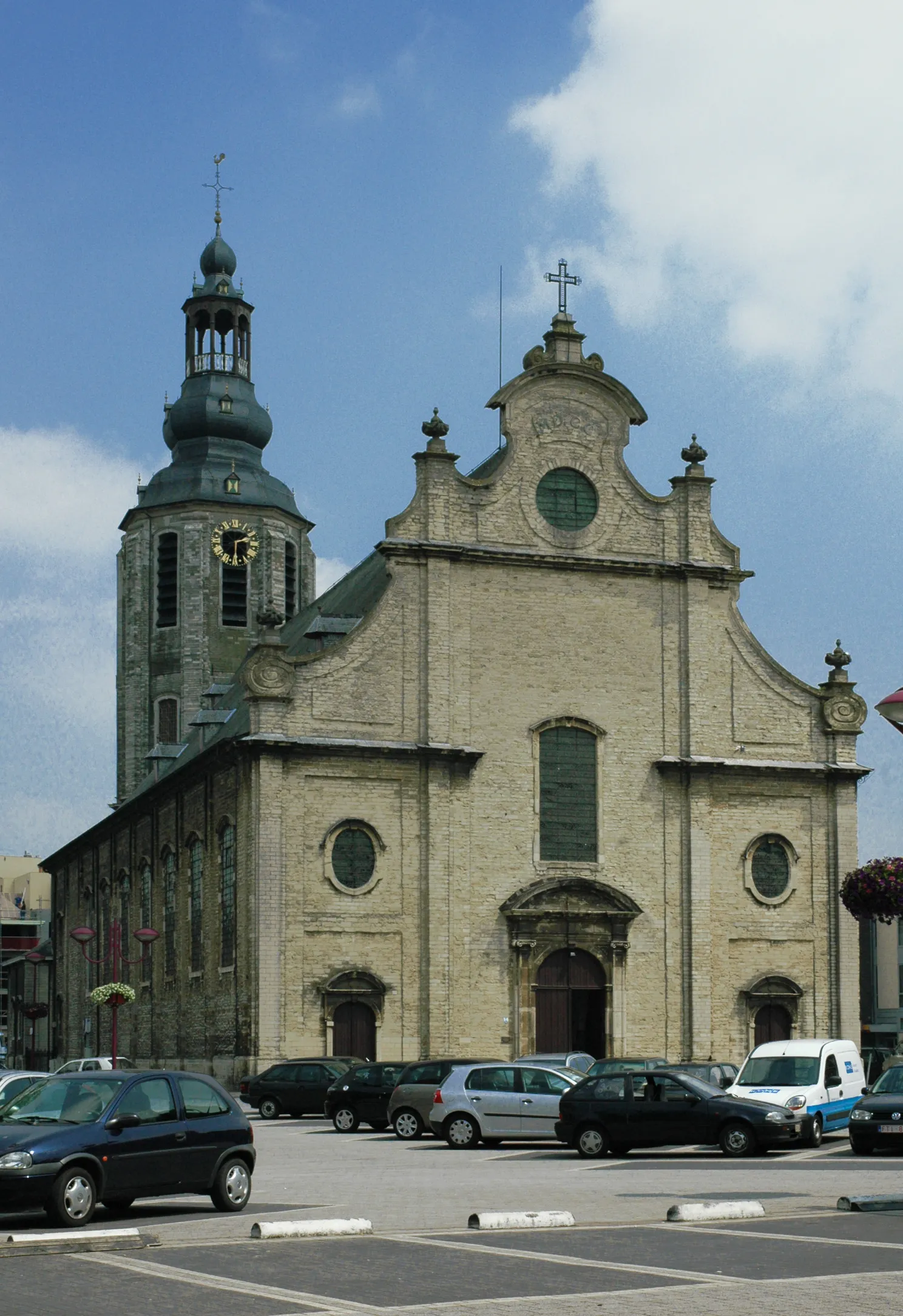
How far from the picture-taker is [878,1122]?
80.5 ft

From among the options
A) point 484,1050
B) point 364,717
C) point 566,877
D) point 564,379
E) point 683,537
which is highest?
point 564,379

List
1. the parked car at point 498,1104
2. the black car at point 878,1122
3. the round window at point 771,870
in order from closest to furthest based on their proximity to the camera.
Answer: the black car at point 878,1122, the parked car at point 498,1104, the round window at point 771,870

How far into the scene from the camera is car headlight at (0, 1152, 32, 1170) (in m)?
15.7

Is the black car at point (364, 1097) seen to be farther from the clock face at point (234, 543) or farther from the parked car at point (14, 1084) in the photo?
the clock face at point (234, 543)

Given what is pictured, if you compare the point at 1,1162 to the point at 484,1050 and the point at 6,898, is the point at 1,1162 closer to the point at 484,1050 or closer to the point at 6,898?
the point at 484,1050

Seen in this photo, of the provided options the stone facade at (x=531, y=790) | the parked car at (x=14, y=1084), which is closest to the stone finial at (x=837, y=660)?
the stone facade at (x=531, y=790)

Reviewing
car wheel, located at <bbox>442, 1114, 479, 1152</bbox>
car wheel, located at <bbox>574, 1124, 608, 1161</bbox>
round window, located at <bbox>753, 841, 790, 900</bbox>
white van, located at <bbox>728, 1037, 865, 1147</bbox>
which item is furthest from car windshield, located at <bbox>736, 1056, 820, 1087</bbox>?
round window, located at <bbox>753, 841, 790, 900</bbox>

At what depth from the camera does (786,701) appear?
4909cm

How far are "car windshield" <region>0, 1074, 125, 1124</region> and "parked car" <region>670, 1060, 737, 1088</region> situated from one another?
1469 centimetres

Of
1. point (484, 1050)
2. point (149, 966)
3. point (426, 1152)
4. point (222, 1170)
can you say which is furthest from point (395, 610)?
point (222, 1170)

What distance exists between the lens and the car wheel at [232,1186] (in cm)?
1766

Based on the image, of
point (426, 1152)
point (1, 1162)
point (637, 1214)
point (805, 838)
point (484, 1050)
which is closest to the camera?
point (1, 1162)

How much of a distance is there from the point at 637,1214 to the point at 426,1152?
32.3ft

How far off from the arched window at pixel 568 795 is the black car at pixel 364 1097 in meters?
14.7
